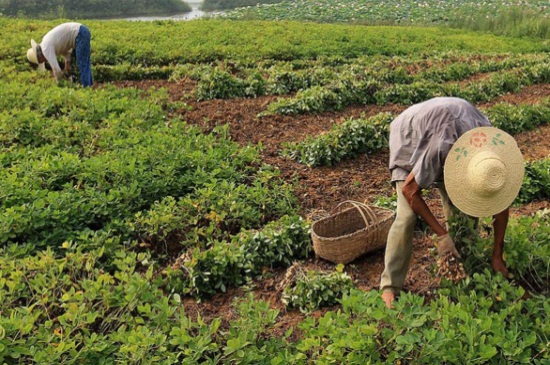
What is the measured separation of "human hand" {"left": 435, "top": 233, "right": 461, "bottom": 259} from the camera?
126 inches

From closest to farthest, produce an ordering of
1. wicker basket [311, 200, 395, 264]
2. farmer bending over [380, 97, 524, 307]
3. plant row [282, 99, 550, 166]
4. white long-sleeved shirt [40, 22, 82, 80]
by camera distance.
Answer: farmer bending over [380, 97, 524, 307] → wicker basket [311, 200, 395, 264] → plant row [282, 99, 550, 166] → white long-sleeved shirt [40, 22, 82, 80]

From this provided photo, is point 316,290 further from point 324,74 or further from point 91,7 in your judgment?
point 91,7

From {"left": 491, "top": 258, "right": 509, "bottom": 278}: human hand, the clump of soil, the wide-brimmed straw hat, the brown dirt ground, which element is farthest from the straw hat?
the wide-brimmed straw hat

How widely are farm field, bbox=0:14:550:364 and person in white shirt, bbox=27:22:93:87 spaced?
1.16 ft

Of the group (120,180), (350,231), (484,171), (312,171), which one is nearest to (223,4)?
(312,171)

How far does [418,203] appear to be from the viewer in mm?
3303

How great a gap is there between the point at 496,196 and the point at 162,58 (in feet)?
37.6

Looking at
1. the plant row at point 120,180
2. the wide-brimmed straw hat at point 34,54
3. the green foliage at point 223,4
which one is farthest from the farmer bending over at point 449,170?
the green foliage at point 223,4

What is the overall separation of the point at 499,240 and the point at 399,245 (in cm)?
67

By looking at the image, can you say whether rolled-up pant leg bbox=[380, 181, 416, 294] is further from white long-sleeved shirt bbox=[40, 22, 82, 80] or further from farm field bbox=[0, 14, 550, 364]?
white long-sleeved shirt bbox=[40, 22, 82, 80]

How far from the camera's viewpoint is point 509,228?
3.69m

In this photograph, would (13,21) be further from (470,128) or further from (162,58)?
(470,128)

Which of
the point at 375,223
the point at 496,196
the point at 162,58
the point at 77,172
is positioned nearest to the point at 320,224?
the point at 375,223

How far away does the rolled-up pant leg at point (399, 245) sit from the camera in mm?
3582
